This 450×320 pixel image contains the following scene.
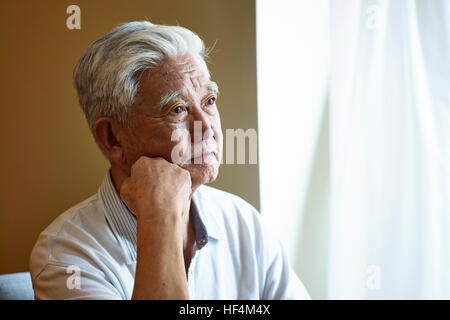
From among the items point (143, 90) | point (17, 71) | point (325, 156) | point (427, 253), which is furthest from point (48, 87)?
point (427, 253)

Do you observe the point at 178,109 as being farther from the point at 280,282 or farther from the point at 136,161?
the point at 280,282

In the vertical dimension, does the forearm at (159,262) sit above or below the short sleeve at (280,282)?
above

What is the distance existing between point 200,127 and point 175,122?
0.19ft

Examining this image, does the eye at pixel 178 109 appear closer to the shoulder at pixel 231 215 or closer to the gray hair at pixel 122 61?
the gray hair at pixel 122 61

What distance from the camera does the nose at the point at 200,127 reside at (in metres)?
1.10

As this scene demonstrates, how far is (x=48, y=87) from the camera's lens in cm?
116

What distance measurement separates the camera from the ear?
3.70ft

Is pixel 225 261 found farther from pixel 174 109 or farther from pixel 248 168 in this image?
pixel 174 109

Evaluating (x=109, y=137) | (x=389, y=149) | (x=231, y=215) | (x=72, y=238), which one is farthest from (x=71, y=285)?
(x=389, y=149)

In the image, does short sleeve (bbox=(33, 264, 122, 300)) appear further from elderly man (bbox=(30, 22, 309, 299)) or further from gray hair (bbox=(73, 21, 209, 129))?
gray hair (bbox=(73, 21, 209, 129))

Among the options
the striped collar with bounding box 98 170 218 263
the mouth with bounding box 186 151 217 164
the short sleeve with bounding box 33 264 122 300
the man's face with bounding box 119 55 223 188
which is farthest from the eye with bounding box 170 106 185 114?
the short sleeve with bounding box 33 264 122 300

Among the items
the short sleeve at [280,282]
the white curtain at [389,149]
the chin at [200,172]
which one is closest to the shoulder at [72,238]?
the chin at [200,172]

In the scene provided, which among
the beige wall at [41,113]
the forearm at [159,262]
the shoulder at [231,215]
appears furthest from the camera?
the shoulder at [231,215]

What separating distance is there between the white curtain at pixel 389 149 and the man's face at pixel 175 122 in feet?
1.48
